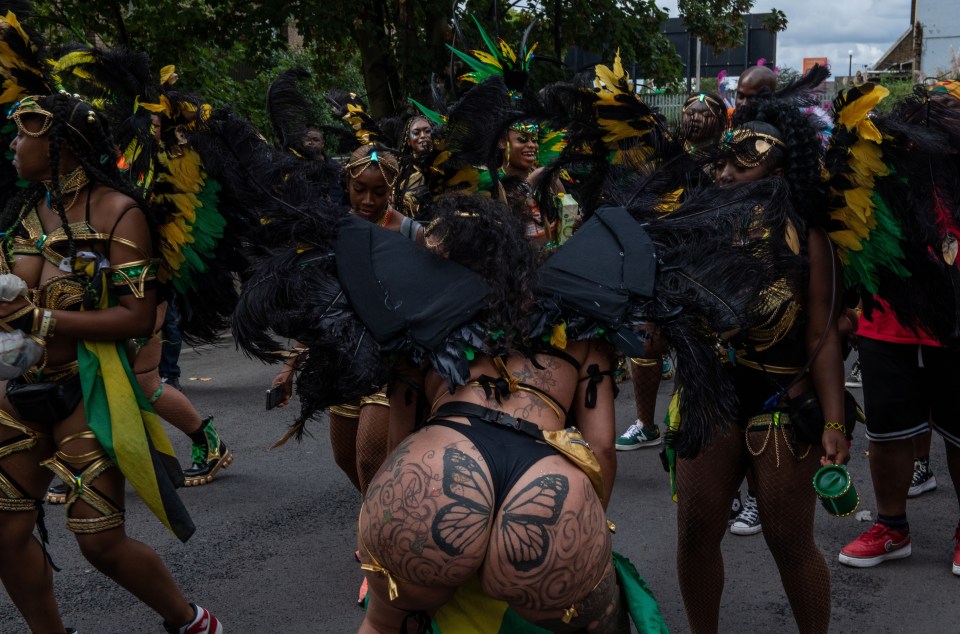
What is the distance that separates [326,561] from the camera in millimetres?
4754

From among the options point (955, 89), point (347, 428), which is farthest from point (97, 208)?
point (955, 89)

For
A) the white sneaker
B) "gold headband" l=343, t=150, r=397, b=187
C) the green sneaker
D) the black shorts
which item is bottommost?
the green sneaker

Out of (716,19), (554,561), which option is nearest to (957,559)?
(554,561)

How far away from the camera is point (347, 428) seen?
4.35 meters

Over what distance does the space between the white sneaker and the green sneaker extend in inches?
52.4

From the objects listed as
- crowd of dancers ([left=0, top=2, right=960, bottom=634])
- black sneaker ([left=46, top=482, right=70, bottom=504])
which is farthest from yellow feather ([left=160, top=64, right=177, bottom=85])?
black sneaker ([left=46, top=482, right=70, bottom=504])

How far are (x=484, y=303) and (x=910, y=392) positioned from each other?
9.39 ft

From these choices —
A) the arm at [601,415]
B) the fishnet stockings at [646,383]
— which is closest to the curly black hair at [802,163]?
the arm at [601,415]

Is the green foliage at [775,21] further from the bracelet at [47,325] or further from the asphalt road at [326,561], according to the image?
the bracelet at [47,325]

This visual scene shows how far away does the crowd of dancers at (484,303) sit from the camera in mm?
2482

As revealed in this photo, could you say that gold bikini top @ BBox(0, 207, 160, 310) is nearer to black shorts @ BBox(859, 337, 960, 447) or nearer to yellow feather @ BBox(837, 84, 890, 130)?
yellow feather @ BBox(837, 84, 890, 130)

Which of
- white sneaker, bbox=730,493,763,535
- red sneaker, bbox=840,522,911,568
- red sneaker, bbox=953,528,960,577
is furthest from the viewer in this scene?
white sneaker, bbox=730,493,763,535

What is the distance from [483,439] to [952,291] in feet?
6.14

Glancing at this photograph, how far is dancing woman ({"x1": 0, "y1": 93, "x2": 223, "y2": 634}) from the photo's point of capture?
10.8ft
